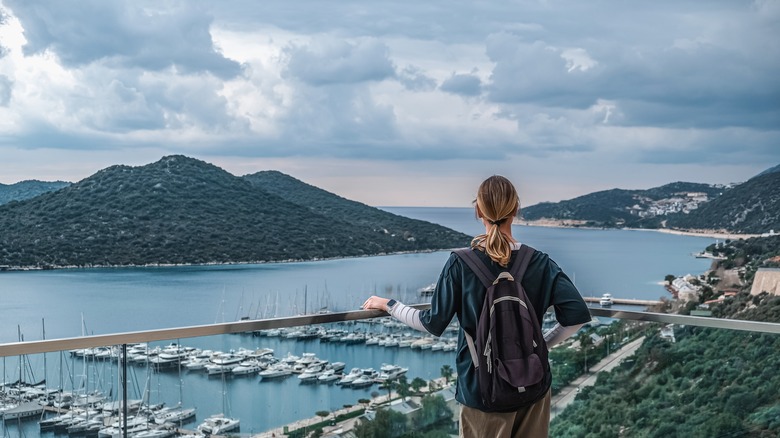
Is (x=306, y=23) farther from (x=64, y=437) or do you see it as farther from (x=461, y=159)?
(x=64, y=437)

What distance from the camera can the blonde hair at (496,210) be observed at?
6.37ft

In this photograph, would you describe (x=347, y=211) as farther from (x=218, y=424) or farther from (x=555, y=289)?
(x=555, y=289)

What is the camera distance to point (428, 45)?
179 feet

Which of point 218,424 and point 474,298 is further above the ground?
point 474,298

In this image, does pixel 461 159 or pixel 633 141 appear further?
pixel 633 141

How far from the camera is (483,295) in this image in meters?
1.94

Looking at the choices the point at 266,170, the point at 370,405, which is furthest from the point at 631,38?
the point at 370,405

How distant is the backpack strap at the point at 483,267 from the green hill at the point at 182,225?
4434 cm

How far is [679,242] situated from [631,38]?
600 inches

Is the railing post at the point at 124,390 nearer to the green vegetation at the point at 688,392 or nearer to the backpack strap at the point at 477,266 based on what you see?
the backpack strap at the point at 477,266

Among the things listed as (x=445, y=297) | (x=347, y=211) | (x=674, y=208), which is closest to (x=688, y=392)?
(x=445, y=297)

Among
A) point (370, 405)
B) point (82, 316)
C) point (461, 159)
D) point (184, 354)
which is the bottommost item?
point (82, 316)

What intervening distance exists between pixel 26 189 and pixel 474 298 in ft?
162

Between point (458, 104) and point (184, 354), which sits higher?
point (458, 104)
